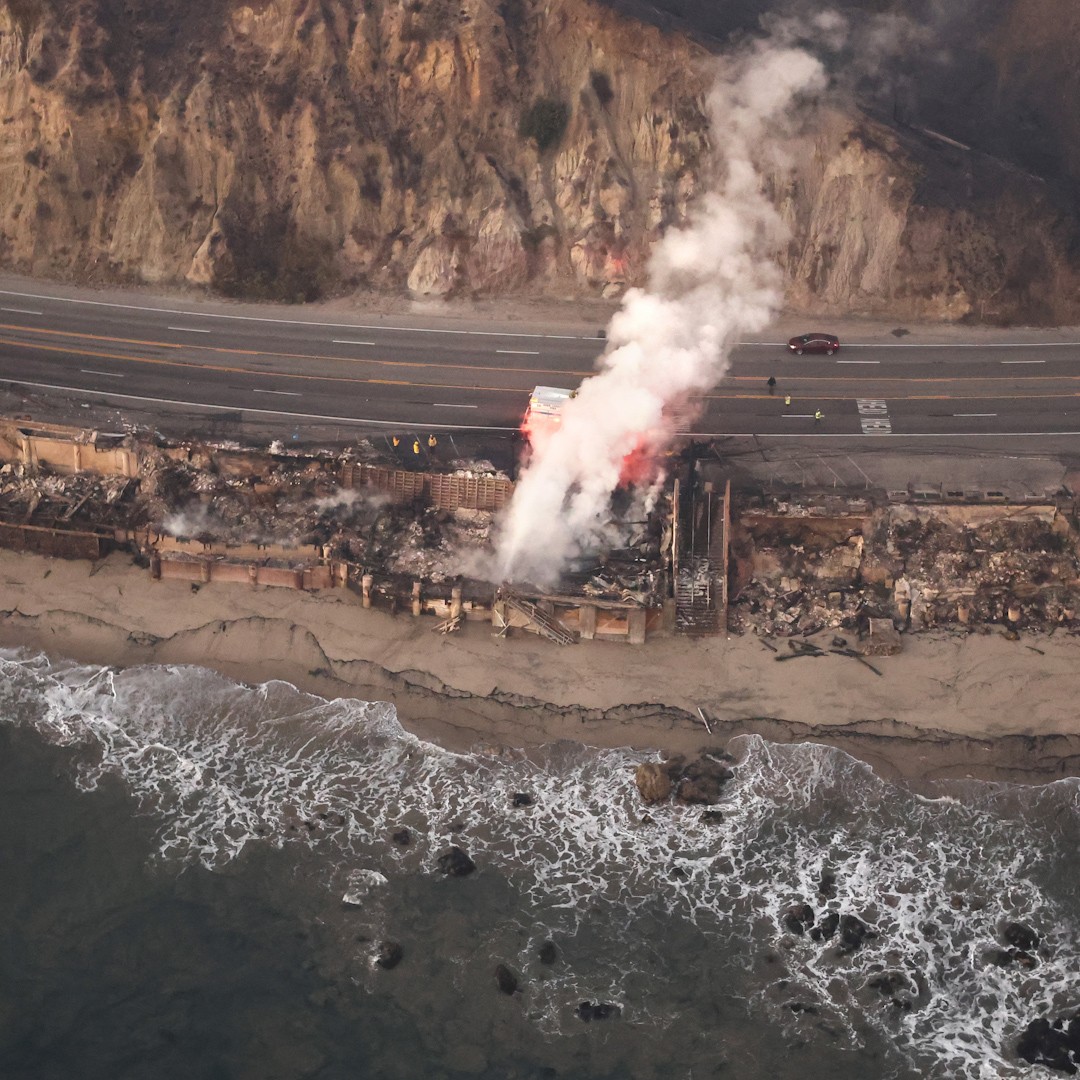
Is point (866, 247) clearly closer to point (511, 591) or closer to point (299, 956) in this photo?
point (511, 591)

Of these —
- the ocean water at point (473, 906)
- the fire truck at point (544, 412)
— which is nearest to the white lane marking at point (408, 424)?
the fire truck at point (544, 412)

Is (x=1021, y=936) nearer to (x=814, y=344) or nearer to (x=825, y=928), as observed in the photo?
(x=825, y=928)

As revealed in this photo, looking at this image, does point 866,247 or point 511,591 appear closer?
point 511,591

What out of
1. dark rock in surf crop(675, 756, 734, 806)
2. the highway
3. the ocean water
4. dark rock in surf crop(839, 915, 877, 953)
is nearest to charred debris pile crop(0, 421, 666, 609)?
the highway

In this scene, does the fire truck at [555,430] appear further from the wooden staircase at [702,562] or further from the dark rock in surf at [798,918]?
the dark rock in surf at [798,918]

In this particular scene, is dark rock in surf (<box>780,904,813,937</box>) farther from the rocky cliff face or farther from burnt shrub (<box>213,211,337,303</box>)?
burnt shrub (<box>213,211,337,303</box>)

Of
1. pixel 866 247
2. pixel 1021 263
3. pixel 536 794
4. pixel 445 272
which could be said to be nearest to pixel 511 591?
pixel 536 794
